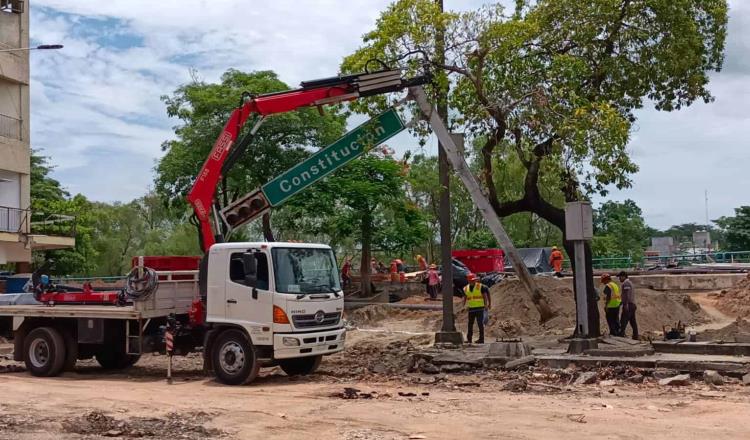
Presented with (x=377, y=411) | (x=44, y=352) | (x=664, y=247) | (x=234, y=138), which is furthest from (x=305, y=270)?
(x=664, y=247)

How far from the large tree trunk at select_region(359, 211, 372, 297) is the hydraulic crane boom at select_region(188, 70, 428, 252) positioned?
1454cm

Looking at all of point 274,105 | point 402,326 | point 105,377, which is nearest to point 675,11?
point 274,105

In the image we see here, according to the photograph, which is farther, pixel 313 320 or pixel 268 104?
pixel 268 104

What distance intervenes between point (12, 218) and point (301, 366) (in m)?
19.8

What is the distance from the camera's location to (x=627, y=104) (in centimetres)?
1881

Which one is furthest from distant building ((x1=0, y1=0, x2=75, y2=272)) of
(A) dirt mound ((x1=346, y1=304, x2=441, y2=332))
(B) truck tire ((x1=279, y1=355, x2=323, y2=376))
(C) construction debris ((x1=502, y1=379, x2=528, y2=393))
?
(C) construction debris ((x1=502, y1=379, x2=528, y2=393))

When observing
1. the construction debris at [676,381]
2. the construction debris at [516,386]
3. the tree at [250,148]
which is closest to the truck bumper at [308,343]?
the construction debris at [516,386]

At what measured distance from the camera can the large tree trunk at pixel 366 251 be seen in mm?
31259

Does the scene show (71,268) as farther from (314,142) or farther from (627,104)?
(627,104)

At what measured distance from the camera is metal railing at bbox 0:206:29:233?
99.1 feet

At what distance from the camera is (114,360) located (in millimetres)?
17375

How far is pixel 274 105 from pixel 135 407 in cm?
723

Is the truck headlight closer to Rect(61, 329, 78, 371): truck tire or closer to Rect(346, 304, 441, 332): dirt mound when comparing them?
Rect(61, 329, 78, 371): truck tire

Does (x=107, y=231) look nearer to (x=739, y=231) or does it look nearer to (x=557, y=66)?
(x=739, y=231)
